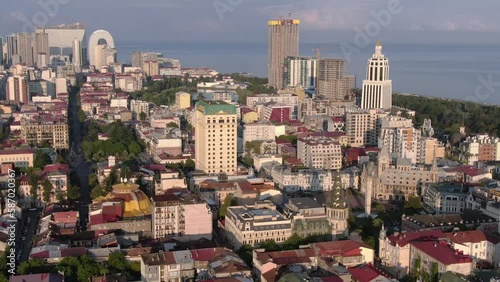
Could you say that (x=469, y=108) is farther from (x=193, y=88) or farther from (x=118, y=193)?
(x=118, y=193)

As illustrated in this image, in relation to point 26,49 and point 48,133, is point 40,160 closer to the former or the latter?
point 48,133

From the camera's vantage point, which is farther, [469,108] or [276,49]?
[276,49]

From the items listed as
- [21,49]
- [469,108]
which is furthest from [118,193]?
[21,49]

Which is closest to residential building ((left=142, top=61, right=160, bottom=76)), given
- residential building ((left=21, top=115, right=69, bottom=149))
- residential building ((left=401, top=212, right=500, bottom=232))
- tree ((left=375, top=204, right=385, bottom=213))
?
residential building ((left=21, top=115, right=69, bottom=149))

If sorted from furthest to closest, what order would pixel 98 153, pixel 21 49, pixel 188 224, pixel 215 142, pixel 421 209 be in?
pixel 21 49 < pixel 98 153 < pixel 215 142 < pixel 421 209 < pixel 188 224

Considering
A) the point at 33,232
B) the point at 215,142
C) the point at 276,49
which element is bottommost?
the point at 33,232

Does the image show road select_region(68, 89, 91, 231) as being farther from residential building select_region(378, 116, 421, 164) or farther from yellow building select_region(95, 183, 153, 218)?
residential building select_region(378, 116, 421, 164)

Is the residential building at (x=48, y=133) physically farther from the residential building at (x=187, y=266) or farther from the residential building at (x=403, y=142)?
the residential building at (x=187, y=266)

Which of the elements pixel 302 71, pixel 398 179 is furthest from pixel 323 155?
pixel 302 71

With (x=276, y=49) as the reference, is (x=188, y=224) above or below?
below
